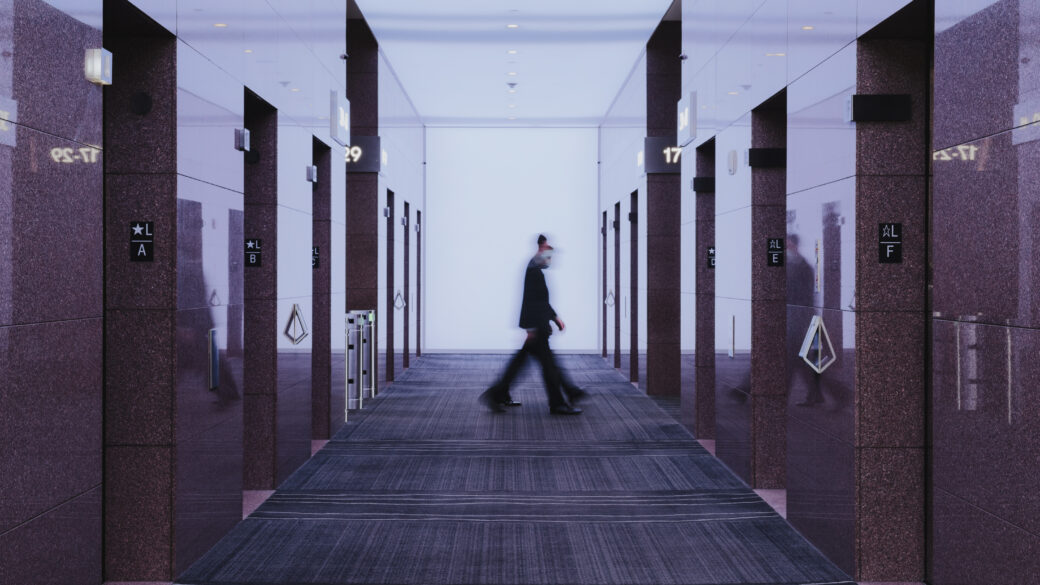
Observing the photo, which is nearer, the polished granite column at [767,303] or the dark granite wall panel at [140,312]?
the dark granite wall panel at [140,312]

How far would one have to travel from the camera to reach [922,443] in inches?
168

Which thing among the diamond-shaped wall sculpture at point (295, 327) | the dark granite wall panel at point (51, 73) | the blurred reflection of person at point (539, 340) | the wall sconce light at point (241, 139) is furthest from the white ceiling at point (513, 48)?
the dark granite wall panel at point (51, 73)

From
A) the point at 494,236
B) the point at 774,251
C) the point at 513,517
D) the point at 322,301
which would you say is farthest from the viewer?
the point at 494,236

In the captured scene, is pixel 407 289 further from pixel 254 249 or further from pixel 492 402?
pixel 254 249

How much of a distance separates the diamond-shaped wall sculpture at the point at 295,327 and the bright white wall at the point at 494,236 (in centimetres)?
1098

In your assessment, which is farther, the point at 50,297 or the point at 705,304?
the point at 705,304

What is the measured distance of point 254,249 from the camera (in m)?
6.14

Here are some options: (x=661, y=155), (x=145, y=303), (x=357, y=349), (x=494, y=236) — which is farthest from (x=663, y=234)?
(x=145, y=303)

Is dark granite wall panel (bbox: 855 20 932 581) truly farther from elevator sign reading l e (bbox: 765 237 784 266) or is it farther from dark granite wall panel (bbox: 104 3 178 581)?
dark granite wall panel (bbox: 104 3 178 581)

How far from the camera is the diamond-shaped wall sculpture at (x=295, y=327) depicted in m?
6.62

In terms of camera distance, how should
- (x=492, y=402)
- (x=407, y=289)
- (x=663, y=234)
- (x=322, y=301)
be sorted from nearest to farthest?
(x=322, y=301) → (x=492, y=402) → (x=663, y=234) → (x=407, y=289)

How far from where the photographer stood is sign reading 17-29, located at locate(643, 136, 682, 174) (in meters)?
10.6

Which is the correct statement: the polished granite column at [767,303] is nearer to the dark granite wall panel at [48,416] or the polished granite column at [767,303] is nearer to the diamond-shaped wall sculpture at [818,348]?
the diamond-shaped wall sculpture at [818,348]

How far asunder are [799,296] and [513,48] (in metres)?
7.28
